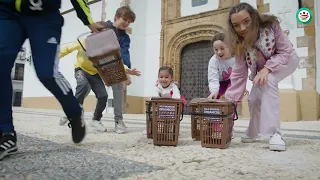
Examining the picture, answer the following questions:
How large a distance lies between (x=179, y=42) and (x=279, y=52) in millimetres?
4970

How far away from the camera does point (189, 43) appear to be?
627 centimetres

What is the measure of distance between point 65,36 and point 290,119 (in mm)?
7437

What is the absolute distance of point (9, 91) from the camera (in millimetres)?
1099

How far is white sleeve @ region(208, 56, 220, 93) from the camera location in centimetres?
191

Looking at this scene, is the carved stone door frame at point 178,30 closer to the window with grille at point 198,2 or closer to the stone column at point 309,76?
the window with grille at point 198,2

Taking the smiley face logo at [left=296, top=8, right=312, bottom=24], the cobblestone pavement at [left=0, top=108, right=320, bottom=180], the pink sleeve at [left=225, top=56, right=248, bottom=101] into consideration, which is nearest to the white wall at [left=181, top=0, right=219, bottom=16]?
the smiley face logo at [left=296, top=8, right=312, bottom=24]

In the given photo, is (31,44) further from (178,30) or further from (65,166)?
(178,30)

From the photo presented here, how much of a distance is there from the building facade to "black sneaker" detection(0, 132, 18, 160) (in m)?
4.25

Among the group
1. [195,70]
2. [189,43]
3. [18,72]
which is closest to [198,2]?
[189,43]

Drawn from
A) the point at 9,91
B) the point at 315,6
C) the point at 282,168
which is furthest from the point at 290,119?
the point at 9,91

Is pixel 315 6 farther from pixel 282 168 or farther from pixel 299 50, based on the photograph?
pixel 282 168

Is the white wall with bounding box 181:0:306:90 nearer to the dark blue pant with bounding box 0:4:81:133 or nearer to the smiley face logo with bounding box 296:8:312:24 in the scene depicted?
the smiley face logo with bounding box 296:8:312:24

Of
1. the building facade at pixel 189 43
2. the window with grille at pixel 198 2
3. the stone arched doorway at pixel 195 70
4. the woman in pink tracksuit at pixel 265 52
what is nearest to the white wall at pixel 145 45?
the building facade at pixel 189 43

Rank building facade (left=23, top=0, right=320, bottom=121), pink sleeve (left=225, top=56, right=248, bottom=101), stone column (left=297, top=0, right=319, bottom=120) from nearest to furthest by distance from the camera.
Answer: pink sleeve (left=225, top=56, right=248, bottom=101) < stone column (left=297, top=0, right=319, bottom=120) < building facade (left=23, top=0, right=320, bottom=121)
